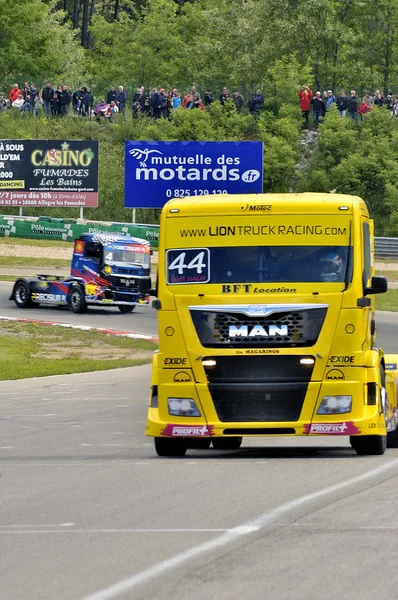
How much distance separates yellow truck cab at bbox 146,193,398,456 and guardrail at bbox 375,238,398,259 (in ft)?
137

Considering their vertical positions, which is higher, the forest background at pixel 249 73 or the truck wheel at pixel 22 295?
the forest background at pixel 249 73

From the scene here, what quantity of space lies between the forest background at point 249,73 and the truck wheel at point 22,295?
21168 millimetres

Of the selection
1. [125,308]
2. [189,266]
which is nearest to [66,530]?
[189,266]

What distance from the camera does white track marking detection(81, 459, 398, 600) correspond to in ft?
22.8

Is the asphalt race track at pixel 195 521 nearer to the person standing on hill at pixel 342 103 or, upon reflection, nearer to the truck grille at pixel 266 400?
the truck grille at pixel 266 400

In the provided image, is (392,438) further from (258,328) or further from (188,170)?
(188,170)

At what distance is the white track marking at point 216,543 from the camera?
695 centimetres

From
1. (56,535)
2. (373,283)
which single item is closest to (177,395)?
(373,283)

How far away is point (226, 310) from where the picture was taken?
13.2 meters

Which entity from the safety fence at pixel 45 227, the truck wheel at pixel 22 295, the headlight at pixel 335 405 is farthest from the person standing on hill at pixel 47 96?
the headlight at pixel 335 405

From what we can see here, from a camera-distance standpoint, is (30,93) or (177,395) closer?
(177,395)

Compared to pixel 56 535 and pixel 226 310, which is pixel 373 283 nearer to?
pixel 226 310

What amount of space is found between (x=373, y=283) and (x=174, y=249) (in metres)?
2.05

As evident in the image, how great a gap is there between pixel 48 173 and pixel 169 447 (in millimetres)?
47156
